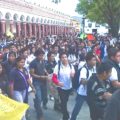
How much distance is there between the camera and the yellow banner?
6.07 meters

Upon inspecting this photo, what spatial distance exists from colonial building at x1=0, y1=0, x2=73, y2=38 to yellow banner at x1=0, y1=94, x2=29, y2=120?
36.5 m

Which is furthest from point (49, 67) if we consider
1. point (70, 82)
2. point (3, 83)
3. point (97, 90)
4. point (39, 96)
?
point (97, 90)

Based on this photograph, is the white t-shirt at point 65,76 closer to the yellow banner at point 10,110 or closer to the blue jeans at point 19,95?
the blue jeans at point 19,95

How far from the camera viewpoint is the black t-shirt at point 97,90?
6054 mm

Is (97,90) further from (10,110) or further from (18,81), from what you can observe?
(18,81)

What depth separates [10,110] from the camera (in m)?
6.18

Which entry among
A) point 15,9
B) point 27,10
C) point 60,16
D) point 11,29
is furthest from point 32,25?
point 60,16

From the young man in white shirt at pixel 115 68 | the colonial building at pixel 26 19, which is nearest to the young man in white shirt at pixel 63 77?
the young man in white shirt at pixel 115 68

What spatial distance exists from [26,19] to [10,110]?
5502 centimetres

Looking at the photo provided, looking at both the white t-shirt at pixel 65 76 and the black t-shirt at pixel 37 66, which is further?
the black t-shirt at pixel 37 66

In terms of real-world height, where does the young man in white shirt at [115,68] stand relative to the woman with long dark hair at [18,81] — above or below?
above

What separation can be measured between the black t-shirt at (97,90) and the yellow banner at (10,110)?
3.31 feet

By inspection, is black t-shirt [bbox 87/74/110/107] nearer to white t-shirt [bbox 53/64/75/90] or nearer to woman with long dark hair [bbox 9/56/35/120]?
woman with long dark hair [bbox 9/56/35/120]

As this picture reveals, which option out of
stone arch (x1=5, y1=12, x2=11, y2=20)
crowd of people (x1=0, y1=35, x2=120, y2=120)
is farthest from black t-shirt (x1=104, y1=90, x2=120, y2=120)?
stone arch (x1=5, y1=12, x2=11, y2=20)
